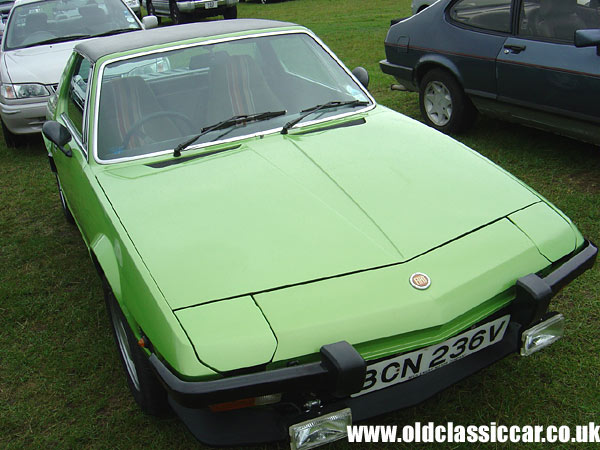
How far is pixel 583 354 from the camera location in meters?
2.94

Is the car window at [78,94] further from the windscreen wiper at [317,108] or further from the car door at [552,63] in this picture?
the car door at [552,63]

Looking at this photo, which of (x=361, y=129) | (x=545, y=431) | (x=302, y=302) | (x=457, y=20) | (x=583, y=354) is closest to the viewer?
(x=302, y=302)

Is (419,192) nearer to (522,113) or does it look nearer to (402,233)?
(402,233)

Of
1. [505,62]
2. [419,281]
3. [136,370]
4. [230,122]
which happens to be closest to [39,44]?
[230,122]

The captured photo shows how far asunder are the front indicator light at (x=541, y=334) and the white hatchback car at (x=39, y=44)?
5476mm

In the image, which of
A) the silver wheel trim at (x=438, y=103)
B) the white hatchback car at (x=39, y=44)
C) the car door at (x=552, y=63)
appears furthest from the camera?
the white hatchback car at (x=39, y=44)

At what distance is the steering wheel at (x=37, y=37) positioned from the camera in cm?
682

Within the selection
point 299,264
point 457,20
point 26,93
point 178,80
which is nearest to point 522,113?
point 457,20

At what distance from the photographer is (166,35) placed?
3500 millimetres

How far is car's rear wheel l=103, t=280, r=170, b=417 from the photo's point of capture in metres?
2.47

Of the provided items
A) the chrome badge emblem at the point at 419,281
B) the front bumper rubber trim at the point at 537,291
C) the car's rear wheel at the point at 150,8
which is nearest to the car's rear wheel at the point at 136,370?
the chrome badge emblem at the point at 419,281

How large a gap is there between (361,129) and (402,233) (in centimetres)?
103

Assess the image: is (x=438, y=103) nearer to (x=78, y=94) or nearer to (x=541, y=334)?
(x=78, y=94)

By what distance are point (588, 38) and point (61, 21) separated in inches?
220
